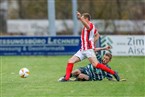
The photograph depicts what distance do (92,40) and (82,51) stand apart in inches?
16.0

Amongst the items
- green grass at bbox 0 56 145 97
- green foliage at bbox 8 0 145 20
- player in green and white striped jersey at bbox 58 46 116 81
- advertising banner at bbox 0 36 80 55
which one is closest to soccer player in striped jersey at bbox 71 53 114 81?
player in green and white striped jersey at bbox 58 46 116 81

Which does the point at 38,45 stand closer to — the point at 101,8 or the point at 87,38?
the point at 87,38

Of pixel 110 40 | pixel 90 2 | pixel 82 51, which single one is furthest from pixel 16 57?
pixel 90 2

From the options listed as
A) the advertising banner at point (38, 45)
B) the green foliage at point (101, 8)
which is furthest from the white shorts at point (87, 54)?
the green foliage at point (101, 8)

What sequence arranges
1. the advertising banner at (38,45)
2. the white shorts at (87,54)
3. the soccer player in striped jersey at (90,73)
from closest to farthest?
the white shorts at (87,54)
the soccer player in striped jersey at (90,73)
the advertising banner at (38,45)

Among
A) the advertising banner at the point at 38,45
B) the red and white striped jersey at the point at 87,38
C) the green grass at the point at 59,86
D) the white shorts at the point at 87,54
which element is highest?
the red and white striped jersey at the point at 87,38

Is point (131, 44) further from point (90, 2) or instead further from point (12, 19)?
point (12, 19)

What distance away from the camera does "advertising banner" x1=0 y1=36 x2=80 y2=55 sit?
30.3m

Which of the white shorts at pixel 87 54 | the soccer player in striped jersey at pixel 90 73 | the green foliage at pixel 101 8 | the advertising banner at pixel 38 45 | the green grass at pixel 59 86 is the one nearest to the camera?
the green grass at pixel 59 86

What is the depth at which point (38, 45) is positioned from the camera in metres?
30.3

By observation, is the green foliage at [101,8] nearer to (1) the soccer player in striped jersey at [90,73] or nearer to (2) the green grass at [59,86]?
(2) the green grass at [59,86]

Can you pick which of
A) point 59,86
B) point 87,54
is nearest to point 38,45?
point 87,54

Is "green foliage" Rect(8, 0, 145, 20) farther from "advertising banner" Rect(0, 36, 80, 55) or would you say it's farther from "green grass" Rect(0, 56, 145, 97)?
"green grass" Rect(0, 56, 145, 97)

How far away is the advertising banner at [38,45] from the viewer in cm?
3034
